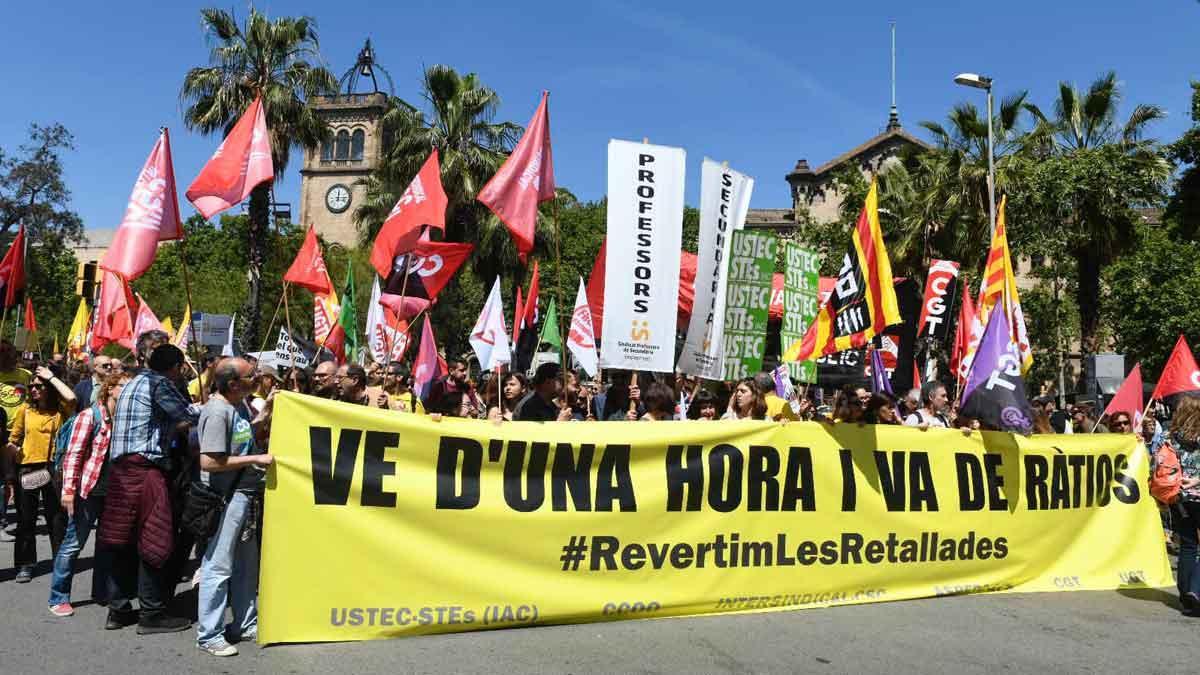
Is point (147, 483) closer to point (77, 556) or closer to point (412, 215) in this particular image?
point (77, 556)

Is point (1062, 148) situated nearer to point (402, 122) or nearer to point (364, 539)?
point (402, 122)

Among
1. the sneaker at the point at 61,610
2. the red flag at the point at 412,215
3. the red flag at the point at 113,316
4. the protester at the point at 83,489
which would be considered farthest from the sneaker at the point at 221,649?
the red flag at the point at 113,316

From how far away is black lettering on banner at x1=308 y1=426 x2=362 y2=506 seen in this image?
5297mm

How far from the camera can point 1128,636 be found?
5.93m

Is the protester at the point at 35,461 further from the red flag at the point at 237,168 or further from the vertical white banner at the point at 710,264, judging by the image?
the vertical white banner at the point at 710,264

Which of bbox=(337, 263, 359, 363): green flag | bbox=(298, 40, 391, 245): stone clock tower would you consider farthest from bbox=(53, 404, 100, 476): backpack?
bbox=(298, 40, 391, 245): stone clock tower

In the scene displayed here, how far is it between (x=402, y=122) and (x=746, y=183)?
18.8 meters

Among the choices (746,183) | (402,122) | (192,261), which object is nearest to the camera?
(746,183)

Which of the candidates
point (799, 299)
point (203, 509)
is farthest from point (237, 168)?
point (799, 299)

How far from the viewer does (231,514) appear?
17.0ft

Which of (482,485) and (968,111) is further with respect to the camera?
(968,111)

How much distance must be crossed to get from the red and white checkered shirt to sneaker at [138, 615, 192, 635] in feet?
4.34

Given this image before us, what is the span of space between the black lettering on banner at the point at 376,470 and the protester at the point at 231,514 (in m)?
0.56

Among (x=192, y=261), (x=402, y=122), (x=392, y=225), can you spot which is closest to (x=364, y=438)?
(x=392, y=225)
